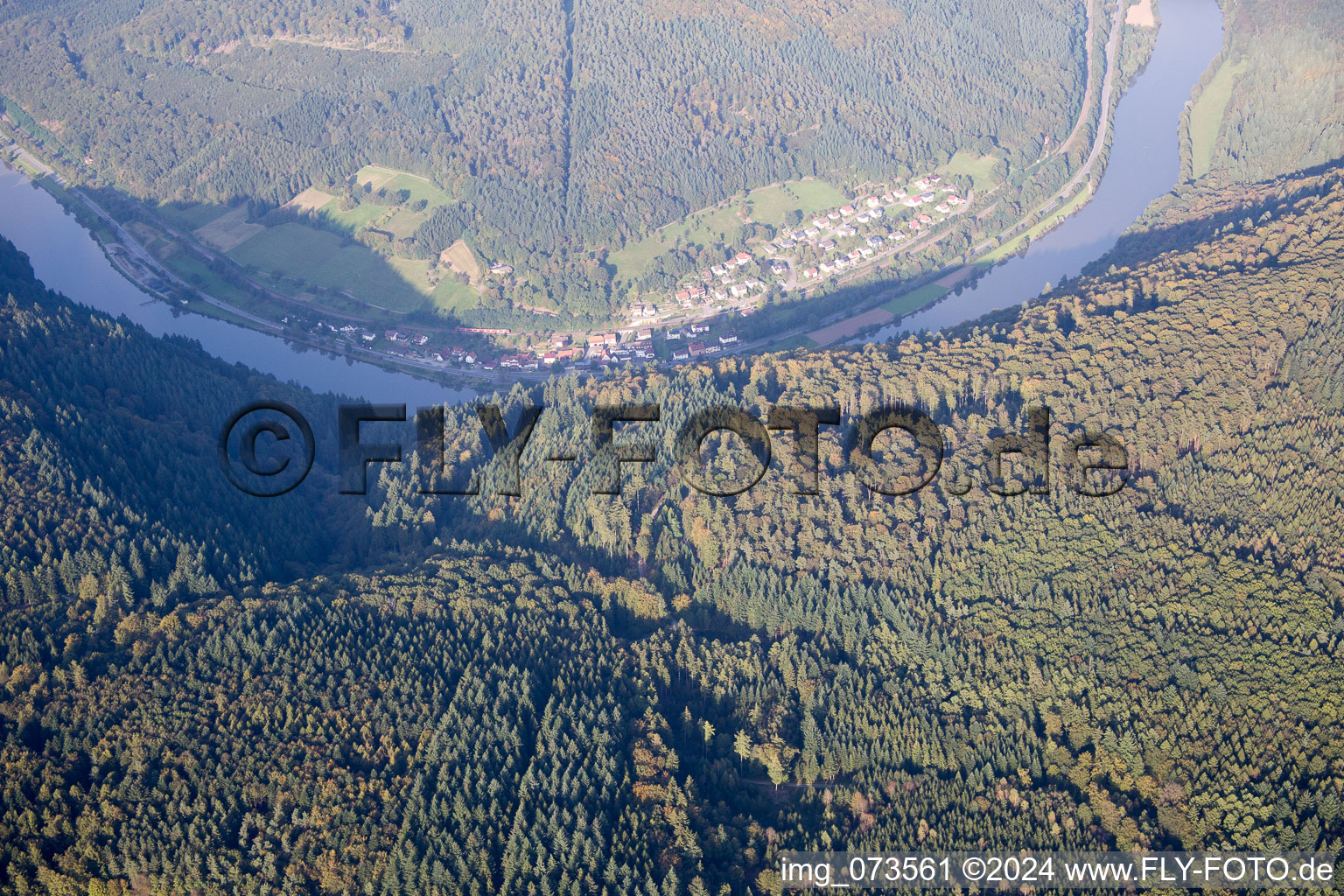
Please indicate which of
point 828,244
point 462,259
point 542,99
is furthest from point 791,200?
point 542,99

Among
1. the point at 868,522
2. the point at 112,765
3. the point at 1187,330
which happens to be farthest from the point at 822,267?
the point at 112,765

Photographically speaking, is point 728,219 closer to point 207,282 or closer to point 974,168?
point 974,168

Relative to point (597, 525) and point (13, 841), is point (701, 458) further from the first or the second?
point (13, 841)

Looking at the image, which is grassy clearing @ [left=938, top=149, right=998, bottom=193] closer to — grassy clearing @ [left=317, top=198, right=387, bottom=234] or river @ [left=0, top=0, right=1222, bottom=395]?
river @ [left=0, top=0, right=1222, bottom=395]

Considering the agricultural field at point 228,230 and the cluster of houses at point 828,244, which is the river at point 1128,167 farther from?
the agricultural field at point 228,230

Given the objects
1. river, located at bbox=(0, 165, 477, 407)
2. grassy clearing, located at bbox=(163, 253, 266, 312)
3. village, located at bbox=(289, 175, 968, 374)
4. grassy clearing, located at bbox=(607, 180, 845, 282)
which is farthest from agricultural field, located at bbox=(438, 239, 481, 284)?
grassy clearing, located at bbox=(163, 253, 266, 312)
